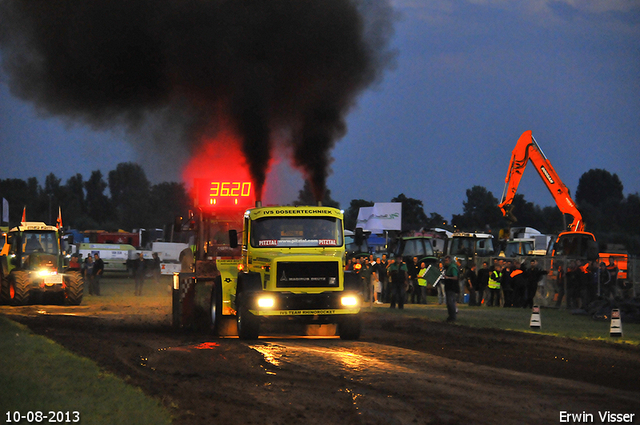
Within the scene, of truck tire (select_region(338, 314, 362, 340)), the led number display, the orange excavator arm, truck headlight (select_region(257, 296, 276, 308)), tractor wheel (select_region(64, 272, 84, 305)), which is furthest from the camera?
the orange excavator arm

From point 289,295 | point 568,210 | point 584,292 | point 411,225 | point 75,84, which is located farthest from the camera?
point 411,225

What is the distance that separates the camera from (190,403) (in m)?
9.76

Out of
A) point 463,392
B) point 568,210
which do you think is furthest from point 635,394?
point 568,210

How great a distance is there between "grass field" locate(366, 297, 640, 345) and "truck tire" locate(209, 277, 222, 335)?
6927 millimetres

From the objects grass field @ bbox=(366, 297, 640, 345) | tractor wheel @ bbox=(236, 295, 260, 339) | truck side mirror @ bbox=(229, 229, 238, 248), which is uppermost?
truck side mirror @ bbox=(229, 229, 238, 248)

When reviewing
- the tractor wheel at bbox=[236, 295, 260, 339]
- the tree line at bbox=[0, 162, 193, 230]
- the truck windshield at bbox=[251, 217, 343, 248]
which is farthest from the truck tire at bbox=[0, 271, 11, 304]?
the tree line at bbox=[0, 162, 193, 230]

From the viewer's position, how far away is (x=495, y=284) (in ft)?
96.7

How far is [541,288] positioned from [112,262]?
40237 mm

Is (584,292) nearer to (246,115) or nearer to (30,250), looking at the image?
(246,115)

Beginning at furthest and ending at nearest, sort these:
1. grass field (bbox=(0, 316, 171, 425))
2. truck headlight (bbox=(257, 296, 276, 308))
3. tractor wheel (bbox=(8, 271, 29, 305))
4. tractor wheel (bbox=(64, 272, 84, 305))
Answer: tractor wheel (bbox=(64, 272, 84, 305)), tractor wheel (bbox=(8, 271, 29, 305)), truck headlight (bbox=(257, 296, 276, 308)), grass field (bbox=(0, 316, 171, 425))

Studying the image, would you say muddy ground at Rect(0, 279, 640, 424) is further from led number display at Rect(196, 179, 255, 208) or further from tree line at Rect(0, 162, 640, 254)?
tree line at Rect(0, 162, 640, 254)

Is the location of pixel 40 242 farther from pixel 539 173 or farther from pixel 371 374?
pixel 539 173

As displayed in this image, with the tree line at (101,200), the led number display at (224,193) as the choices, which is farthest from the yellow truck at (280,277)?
the tree line at (101,200)

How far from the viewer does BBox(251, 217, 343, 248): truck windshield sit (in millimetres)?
17531
